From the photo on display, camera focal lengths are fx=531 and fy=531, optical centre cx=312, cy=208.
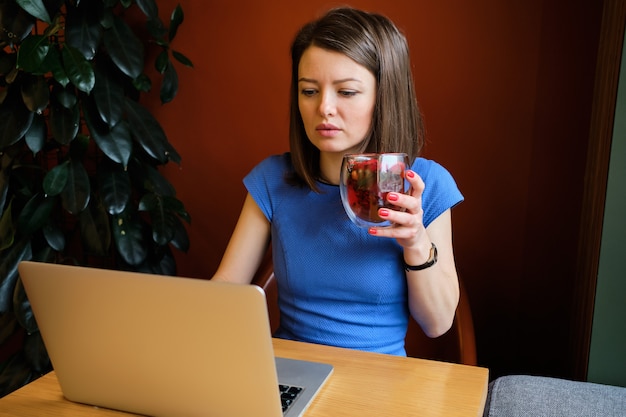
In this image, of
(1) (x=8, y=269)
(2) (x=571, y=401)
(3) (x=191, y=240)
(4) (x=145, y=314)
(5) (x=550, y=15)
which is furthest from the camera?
(3) (x=191, y=240)

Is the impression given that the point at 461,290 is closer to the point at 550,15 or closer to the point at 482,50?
the point at 482,50

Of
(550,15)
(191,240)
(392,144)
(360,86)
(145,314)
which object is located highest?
(550,15)

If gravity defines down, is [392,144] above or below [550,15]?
below

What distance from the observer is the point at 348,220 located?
124 cm

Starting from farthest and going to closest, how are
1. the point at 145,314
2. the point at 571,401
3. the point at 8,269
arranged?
the point at 8,269
the point at 571,401
the point at 145,314

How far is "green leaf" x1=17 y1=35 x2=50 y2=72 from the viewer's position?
61.2 inches

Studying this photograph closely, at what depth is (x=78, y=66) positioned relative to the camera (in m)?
1.63

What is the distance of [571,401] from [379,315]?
45 centimetres

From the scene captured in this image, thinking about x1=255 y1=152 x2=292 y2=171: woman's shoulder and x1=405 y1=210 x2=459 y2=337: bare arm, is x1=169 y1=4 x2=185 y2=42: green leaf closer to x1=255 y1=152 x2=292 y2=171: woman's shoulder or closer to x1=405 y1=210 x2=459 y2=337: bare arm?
x1=255 y1=152 x2=292 y2=171: woman's shoulder

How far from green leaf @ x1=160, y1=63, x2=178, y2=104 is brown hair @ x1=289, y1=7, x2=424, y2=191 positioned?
33.1 inches

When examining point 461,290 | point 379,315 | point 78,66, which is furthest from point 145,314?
point 78,66

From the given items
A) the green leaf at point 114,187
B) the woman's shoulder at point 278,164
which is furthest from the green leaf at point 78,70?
the woman's shoulder at point 278,164

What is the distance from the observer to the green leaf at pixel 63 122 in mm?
1702

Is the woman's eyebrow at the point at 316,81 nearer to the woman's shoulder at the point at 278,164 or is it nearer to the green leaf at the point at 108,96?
the woman's shoulder at the point at 278,164
